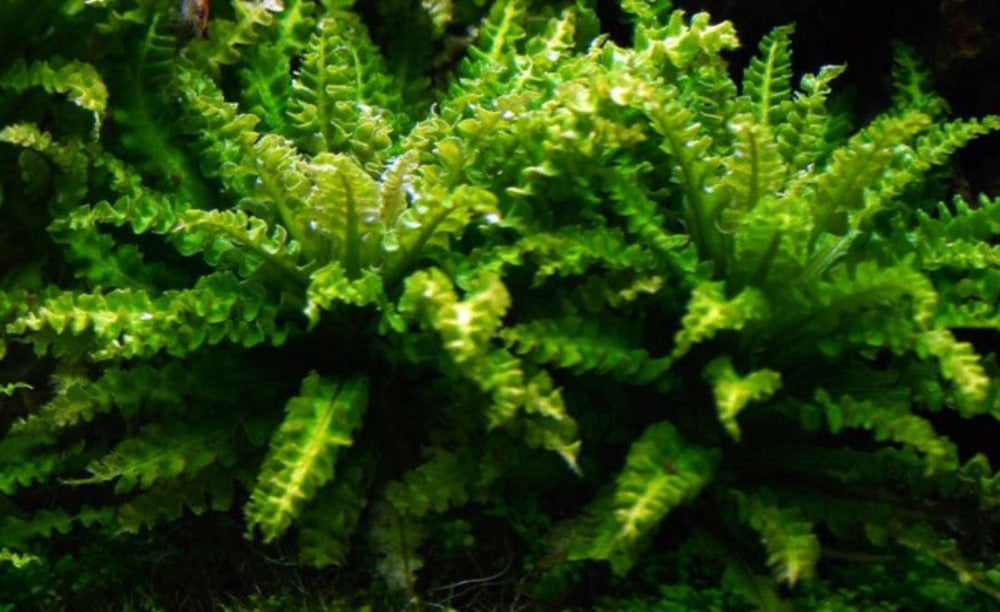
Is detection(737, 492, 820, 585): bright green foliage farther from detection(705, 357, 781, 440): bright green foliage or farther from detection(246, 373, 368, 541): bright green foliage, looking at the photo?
detection(246, 373, 368, 541): bright green foliage

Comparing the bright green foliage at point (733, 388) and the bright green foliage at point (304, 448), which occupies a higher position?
the bright green foliage at point (733, 388)

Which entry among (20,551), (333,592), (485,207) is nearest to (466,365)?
(485,207)

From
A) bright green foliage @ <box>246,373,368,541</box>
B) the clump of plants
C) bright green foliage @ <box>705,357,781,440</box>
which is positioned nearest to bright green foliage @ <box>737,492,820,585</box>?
the clump of plants

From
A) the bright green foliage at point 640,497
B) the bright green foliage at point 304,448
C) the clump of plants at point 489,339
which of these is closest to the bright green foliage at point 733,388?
the clump of plants at point 489,339

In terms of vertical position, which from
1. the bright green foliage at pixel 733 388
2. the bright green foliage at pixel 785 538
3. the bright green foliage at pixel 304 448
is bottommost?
the bright green foliage at pixel 304 448

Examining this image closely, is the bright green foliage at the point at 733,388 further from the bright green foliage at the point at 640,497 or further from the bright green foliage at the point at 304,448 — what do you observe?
the bright green foliage at the point at 304,448

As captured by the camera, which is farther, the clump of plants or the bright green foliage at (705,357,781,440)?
the clump of plants

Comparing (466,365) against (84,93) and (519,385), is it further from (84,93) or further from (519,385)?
(84,93)

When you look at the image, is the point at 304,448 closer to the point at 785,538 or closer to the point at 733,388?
the point at 733,388
